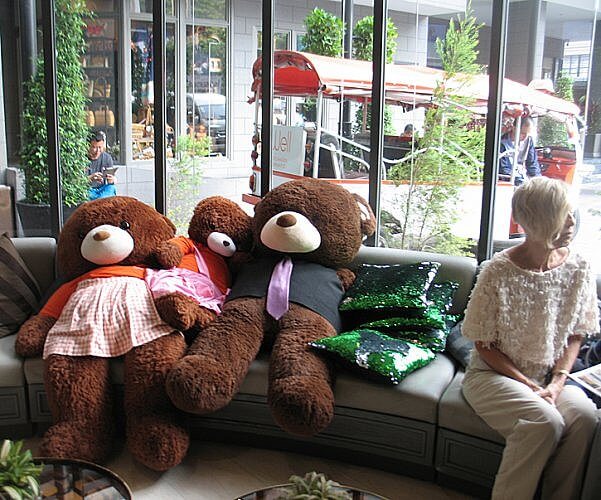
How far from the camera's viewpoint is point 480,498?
7.63 ft

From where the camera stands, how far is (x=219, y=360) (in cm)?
245

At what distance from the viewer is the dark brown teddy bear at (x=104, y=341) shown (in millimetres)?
2406

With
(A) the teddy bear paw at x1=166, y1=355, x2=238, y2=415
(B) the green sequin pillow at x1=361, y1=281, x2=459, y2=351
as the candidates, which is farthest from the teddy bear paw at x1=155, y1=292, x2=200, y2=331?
(B) the green sequin pillow at x1=361, y1=281, x2=459, y2=351

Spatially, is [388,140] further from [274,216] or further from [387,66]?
[274,216]

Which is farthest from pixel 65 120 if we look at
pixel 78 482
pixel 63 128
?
pixel 78 482

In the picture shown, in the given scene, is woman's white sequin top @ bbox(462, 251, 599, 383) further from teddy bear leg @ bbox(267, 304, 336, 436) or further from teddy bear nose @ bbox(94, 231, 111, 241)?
teddy bear nose @ bbox(94, 231, 111, 241)

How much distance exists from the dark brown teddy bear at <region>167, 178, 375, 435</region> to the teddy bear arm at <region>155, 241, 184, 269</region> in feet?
0.91

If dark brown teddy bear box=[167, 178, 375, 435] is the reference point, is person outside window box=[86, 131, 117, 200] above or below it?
above

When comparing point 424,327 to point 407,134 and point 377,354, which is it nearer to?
point 377,354

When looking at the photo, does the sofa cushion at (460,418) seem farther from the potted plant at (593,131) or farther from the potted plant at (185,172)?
the potted plant at (185,172)

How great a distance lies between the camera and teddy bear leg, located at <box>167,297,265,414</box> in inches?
92.1

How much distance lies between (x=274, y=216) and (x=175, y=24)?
1543mm

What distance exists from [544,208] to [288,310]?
42.8 inches

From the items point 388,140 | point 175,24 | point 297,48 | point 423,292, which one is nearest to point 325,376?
point 423,292
